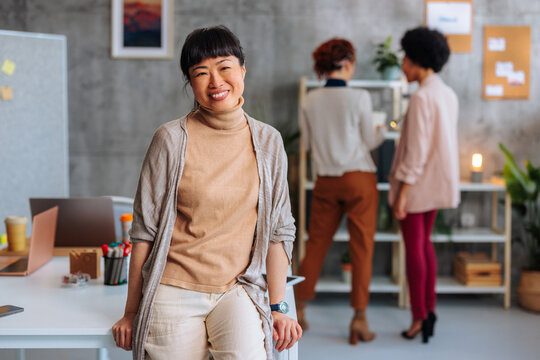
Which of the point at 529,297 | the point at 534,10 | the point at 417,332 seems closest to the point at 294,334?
the point at 417,332

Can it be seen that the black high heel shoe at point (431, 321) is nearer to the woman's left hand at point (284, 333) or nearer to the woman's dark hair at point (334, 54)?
the woman's dark hair at point (334, 54)

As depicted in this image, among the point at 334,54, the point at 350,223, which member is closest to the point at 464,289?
the point at 350,223

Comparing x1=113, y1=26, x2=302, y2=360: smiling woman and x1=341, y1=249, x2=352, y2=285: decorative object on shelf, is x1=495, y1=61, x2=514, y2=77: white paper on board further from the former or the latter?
x1=113, y1=26, x2=302, y2=360: smiling woman

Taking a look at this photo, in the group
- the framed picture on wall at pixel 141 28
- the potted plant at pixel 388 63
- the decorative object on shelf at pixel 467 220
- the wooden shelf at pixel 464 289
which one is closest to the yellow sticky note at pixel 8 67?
the framed picture on wall at pixel 141 28

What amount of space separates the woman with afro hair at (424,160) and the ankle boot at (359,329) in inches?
11.6

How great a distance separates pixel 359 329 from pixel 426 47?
5.30ft

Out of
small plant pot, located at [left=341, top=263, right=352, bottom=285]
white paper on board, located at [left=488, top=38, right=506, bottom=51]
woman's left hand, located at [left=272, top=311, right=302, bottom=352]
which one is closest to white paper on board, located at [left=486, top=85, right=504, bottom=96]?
white paper on board, located at [left=488, top=38, right=506, bottom=51]

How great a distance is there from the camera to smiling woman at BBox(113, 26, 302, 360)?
1.45m

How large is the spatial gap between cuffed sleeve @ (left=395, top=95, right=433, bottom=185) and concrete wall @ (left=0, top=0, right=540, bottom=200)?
1.26 m

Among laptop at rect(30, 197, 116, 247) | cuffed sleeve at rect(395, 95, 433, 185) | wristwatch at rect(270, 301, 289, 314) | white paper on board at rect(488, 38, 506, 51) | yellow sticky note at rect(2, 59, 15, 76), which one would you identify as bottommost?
wristwatch at rect(270, 301, 289, 314)

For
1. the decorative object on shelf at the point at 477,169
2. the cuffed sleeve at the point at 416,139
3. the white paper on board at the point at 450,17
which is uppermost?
the white paper on board at the point at 450,17

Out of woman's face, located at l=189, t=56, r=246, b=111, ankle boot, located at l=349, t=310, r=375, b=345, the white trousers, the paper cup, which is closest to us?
the white trousers

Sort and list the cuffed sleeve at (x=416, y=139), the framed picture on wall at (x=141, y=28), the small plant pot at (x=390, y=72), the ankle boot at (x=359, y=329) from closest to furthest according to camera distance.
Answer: the cuffed sleeve at (x=416, y=139) < the ankle boot at (x=359, y=329) < the small plant pot at (x=390, y=72) < the framed picture on wall at (x=141, y=28)

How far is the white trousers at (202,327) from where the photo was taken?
4.68 feet
